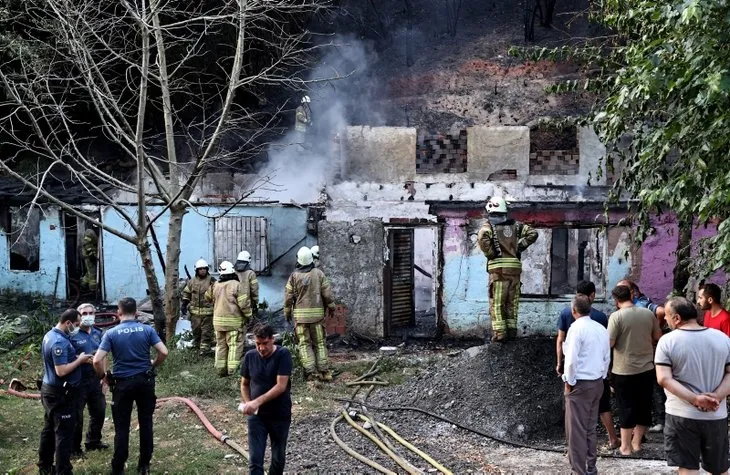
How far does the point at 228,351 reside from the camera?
11.2 m

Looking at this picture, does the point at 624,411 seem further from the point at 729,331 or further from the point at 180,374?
the point at 180,374

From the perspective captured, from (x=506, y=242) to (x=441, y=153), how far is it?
4305mm

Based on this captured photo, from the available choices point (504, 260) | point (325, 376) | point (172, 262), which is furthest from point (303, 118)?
point (504, 260)

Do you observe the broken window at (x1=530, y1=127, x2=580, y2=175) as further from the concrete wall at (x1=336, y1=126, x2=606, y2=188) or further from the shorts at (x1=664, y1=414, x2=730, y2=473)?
the shorts at (x1=664, y1=414, x2=730, y2=473)

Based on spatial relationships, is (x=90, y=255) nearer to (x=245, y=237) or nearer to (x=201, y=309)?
(x=245, y=237)

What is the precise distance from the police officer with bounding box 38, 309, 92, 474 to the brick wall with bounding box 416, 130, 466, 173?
882 cm

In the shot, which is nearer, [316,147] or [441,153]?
[441,153]

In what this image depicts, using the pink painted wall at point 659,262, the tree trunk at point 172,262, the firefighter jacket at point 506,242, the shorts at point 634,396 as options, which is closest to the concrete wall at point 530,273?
the pink painted wall at point 659,262

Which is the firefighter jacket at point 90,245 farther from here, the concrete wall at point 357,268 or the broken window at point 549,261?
the broken window at point 549,261

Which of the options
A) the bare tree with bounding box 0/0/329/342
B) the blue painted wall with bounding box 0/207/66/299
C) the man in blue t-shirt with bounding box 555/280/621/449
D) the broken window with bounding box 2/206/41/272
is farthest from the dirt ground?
the broken window with bounding box 2/206/41/272

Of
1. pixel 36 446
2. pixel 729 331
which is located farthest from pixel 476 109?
pixel 36 446

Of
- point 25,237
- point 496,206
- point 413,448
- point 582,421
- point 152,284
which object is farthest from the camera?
point 25,237

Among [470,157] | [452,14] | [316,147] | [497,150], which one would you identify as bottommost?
[470,157]

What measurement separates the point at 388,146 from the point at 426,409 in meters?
6.70
